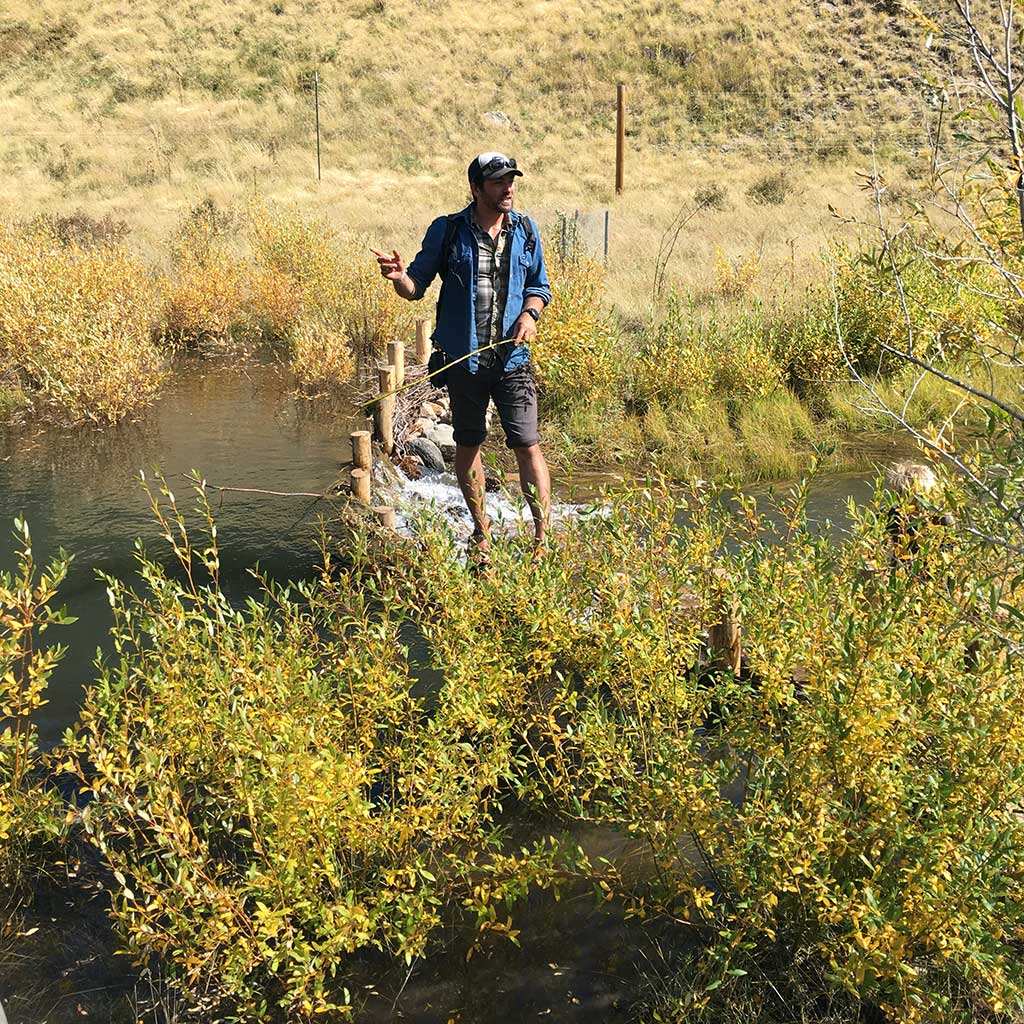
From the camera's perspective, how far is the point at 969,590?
8.79ft

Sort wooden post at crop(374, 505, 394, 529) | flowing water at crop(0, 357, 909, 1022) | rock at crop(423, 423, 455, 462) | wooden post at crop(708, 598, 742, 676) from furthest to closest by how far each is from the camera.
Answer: rock at crop(423, 423, 455, 462)
wooden post at crop(374, 505, 394, 529)
wooden post at crop(708, 598, 742, 676)
flowing water at crop(0, 357, 909, 1022)

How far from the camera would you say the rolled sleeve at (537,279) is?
4973 mm

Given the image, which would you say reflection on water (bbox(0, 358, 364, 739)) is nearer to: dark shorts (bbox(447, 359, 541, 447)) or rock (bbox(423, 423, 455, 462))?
rock (bbox(423, 423, 455, 462))

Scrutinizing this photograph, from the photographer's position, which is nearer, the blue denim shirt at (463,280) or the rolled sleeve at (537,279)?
the blue denim shirt at (463,280)

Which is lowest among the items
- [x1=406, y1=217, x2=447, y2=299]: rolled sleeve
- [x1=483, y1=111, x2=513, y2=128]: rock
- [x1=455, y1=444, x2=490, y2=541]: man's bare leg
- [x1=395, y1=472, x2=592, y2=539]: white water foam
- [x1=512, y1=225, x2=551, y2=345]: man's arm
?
[x1=395, y1=472, x2=592, y2=539]: white water foam

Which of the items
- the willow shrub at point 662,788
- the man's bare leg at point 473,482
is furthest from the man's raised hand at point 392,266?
the willow shrub at point 662,788

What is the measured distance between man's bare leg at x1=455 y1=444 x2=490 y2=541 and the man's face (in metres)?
1.19

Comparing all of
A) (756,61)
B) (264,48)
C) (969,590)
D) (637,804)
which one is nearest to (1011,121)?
(969,590)

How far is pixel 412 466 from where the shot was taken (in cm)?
764

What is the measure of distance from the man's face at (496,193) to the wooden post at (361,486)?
220 centimetres

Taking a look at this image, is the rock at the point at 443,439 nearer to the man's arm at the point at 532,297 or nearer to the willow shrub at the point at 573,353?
the willow shrub at the point at 573,353

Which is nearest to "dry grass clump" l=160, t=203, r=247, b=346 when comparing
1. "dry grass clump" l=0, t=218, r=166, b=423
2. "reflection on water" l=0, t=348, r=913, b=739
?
"dry grass clump" l=0, t=218, r=166, b=423

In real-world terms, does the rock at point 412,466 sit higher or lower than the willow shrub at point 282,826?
lower

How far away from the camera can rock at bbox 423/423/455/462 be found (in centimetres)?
784
